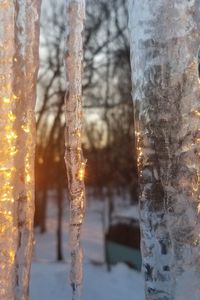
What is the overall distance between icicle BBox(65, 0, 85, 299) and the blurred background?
254 centimetres

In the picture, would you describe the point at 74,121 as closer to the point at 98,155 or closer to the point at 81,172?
the point at 81,172

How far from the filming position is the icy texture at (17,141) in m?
1.13

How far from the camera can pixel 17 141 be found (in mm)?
1163

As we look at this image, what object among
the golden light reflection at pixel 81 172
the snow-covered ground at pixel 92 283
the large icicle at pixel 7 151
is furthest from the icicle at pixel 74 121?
the snow-covered ground at pixel 92 283

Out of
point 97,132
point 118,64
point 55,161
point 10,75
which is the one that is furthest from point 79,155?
point 97,132

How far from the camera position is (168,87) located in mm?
1158

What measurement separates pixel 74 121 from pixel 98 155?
646 inches

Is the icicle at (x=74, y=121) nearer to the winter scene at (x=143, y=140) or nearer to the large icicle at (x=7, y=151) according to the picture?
the winter scene at (x=143, y=140)

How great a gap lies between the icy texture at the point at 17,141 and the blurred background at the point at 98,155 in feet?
8.41

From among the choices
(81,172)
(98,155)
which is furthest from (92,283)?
(98,155)

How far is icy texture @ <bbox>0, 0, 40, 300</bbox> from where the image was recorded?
3.71 ft

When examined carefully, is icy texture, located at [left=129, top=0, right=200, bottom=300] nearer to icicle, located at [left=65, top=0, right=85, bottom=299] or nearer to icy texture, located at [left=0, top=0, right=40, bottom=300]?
icicle, located at [left=65, top=0, right=85, bottom=299]

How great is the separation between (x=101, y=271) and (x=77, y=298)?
15.8ft

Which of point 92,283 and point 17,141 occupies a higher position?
point 17,141
